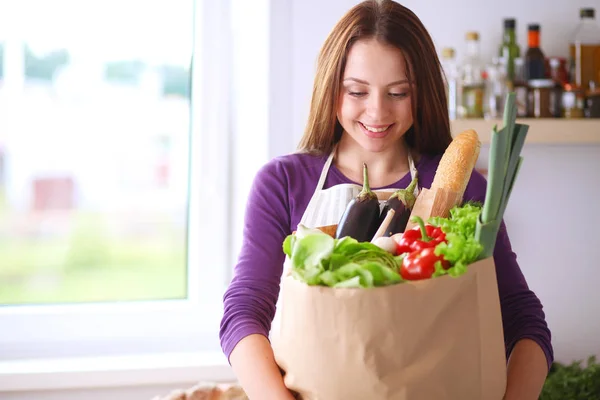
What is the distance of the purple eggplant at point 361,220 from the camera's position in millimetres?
1073

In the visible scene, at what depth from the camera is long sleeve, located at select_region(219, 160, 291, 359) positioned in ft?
3.94

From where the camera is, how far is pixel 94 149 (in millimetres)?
2305

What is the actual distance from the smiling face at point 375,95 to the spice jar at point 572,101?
1099 mm

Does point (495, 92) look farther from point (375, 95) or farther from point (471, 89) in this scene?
point (375, 95)

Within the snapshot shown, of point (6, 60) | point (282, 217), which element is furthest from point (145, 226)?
point (282, 217)

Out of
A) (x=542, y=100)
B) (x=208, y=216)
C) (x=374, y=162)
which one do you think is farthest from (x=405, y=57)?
(x=208, y=216)

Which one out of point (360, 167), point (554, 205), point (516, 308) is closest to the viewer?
point (516, 308)

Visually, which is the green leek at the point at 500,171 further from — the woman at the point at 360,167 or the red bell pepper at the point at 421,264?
the woman at the point at 360,167

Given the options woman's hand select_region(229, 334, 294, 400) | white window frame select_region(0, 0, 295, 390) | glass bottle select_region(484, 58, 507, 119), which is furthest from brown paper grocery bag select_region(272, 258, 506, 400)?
glass bottle select_region(484, 58, 507, 119)

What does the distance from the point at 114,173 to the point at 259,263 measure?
3.88 ft

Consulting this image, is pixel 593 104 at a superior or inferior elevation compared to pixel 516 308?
superior

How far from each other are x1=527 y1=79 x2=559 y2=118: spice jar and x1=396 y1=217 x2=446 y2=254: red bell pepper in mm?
1356

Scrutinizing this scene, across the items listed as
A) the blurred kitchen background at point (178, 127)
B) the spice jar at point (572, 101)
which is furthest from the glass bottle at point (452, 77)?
the spice jar at point (572, 101)

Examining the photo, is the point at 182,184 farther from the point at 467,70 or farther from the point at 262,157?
the point at 467,70
